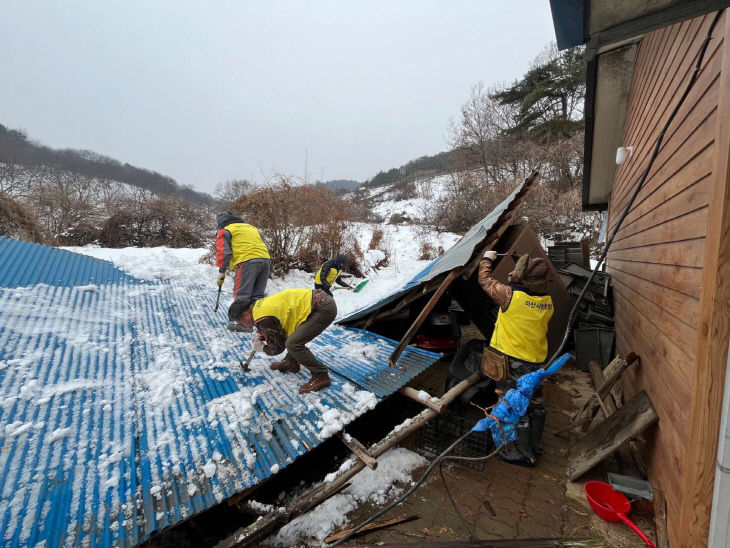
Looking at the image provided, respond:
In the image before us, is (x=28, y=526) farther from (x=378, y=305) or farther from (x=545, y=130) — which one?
(x=545, y=130)

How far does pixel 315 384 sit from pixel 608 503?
2.56m

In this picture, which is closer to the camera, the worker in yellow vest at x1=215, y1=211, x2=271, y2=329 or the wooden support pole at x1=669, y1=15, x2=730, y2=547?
the wooden support pole at x1=669, y1=15, x2=730, y2=547

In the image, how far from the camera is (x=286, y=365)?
331 centimetres

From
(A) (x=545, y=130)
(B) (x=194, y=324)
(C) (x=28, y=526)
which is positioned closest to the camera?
(C) (x=28, y=526)

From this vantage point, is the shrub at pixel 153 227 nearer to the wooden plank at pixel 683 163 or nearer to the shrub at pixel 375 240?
the shrub at pixel 375 240

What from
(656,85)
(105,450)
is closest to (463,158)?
(656,85)

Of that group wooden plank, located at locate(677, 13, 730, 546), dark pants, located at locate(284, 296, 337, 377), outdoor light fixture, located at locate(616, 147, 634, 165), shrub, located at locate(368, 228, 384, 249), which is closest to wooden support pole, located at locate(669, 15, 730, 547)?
wooden plank, located at locate(677, 13, 730, 546)

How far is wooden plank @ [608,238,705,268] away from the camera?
6.25ft

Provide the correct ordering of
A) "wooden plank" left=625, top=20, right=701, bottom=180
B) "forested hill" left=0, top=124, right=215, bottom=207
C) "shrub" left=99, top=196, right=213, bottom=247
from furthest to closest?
"forested hill" left=0, top=124, right=215, bottom=207 → "shrub" left=99, top=196, right=213, bottom=247 → "wooden plank" left=625, top=20, right=701, bottom=180

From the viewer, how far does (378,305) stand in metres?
4.39

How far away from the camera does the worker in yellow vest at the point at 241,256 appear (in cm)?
455

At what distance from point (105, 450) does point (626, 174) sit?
289 inches

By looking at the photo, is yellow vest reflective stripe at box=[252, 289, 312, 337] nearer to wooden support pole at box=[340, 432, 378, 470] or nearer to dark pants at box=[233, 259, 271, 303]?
wooden support pole at box=[340, 432, 378, 470]

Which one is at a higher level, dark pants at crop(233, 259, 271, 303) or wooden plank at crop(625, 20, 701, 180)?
wooden plank at crop(625, 20, 701, 180)
